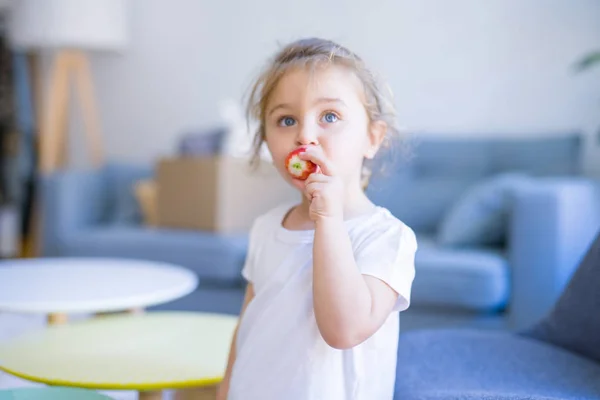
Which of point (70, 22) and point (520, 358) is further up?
point (70, 22)

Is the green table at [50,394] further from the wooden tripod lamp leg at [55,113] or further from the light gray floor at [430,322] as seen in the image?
the wooden tripod lamp leg at [55,113]

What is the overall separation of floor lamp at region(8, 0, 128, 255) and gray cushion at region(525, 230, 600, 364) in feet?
8.21

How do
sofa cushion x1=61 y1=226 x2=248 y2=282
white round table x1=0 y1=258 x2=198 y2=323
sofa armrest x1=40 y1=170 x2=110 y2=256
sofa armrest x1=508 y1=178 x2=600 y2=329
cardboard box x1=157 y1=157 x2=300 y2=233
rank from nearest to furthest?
white round table x1=0 y1=258 x2=198 y2=323 → sofa armrest x1=508 y1=178 x2=600 y2=329 → sofa cushion x1=61 y1=226 x2=248 y2=282 → cardboard box x1=157 y1=157 x2=300 y2=233 → sofa armrest x1=40 y1=170 x2=110 y2=256

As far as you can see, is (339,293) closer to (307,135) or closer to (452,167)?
(307,135)

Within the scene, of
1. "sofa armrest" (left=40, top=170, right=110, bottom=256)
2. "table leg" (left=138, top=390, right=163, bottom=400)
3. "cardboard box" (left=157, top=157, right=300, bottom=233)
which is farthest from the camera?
"sofa armrest" (left=40, top=170, right=110, bottom=256)

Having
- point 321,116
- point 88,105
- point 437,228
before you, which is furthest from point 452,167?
point 88,105

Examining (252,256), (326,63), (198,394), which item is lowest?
(198,394)

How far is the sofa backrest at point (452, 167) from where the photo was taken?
251 centimetres

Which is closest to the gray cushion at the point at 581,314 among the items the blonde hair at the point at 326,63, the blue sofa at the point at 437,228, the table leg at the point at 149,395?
the blue sofa at the point at 437,228

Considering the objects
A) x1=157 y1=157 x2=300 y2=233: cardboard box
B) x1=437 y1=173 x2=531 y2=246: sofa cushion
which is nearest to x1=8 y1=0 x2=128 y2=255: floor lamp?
x1=157 y1=157 x2=300 y2=233: cardboard box

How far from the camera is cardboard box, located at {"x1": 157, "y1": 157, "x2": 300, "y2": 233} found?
8.63ft

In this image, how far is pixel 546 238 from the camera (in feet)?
6.22

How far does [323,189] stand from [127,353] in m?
0.66

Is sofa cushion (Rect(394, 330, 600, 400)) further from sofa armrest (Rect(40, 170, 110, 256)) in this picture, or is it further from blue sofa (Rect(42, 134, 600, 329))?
sofa armrest (Rect(40, 170, 110, 256))
